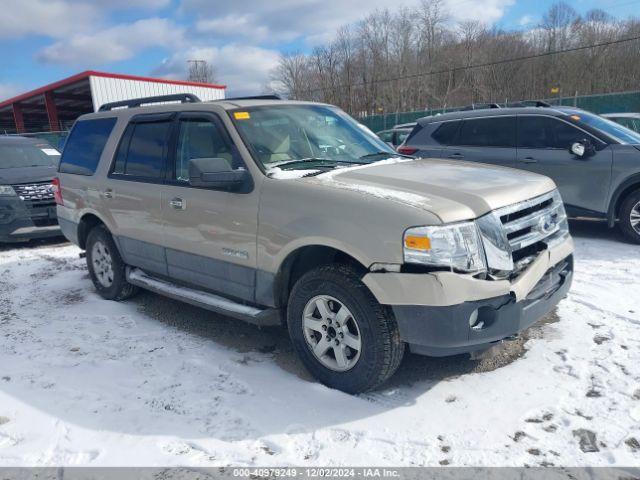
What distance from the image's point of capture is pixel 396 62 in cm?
5947

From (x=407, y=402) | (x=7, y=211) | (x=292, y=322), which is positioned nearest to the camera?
(x=407, y=402)

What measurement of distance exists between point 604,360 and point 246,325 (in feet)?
9.57

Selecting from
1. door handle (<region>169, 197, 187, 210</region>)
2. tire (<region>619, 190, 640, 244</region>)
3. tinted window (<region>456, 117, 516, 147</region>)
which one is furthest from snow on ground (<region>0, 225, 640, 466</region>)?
tinted window (<region>456, 117, 516, 147</region>)

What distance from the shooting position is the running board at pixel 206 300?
3730 millimetres

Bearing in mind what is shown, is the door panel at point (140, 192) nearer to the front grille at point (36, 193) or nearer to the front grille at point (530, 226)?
the front grille at point (530, 226)

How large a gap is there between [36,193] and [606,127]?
8.87 meters

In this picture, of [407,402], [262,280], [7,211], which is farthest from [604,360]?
[7,211]

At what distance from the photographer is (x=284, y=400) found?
3.30 metres

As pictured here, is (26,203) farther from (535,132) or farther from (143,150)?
(535,132)

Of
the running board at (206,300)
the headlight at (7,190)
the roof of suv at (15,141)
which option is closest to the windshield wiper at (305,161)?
the running board at (206,300)

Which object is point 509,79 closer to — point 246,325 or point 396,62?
point 396,62

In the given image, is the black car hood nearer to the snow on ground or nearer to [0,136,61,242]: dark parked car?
[0,136,61,242]: dark parked car

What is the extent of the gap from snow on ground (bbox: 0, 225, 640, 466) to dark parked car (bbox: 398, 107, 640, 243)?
241 cm

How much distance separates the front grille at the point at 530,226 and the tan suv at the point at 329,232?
0.5 inches
